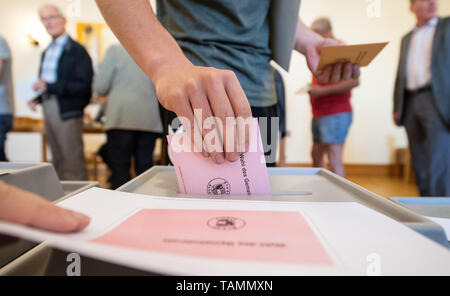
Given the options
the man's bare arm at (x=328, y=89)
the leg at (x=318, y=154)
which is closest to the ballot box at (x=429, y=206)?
the man's bare arm at (x=328, y=89)

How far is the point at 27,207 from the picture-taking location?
0.21m

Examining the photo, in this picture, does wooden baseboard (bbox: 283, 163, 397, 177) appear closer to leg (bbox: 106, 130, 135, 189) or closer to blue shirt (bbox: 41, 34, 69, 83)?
leg (bbox: 106, 130, 135, 189)

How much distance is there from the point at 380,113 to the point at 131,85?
313 cm

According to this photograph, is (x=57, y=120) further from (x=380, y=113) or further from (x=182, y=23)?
(x=380, y=113)

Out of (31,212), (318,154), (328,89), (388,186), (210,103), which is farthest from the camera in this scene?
(388,186)

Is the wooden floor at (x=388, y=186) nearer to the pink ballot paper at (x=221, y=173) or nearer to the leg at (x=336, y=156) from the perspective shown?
the leg at (x=336, y=156)

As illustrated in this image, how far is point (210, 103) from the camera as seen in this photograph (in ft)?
1.33

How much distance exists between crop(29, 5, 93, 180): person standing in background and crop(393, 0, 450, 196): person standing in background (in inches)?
80.2

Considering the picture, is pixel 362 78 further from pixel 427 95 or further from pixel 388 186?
pixel 427 95

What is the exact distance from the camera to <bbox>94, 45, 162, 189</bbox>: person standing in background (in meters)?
1.81

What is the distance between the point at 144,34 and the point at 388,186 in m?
3.39

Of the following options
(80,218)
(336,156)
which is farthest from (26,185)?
(336,156)

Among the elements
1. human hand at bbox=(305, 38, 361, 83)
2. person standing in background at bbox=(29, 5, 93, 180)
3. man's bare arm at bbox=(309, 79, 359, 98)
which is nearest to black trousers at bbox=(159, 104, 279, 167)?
human hand at bbox=(305, 38, 361, 83)
